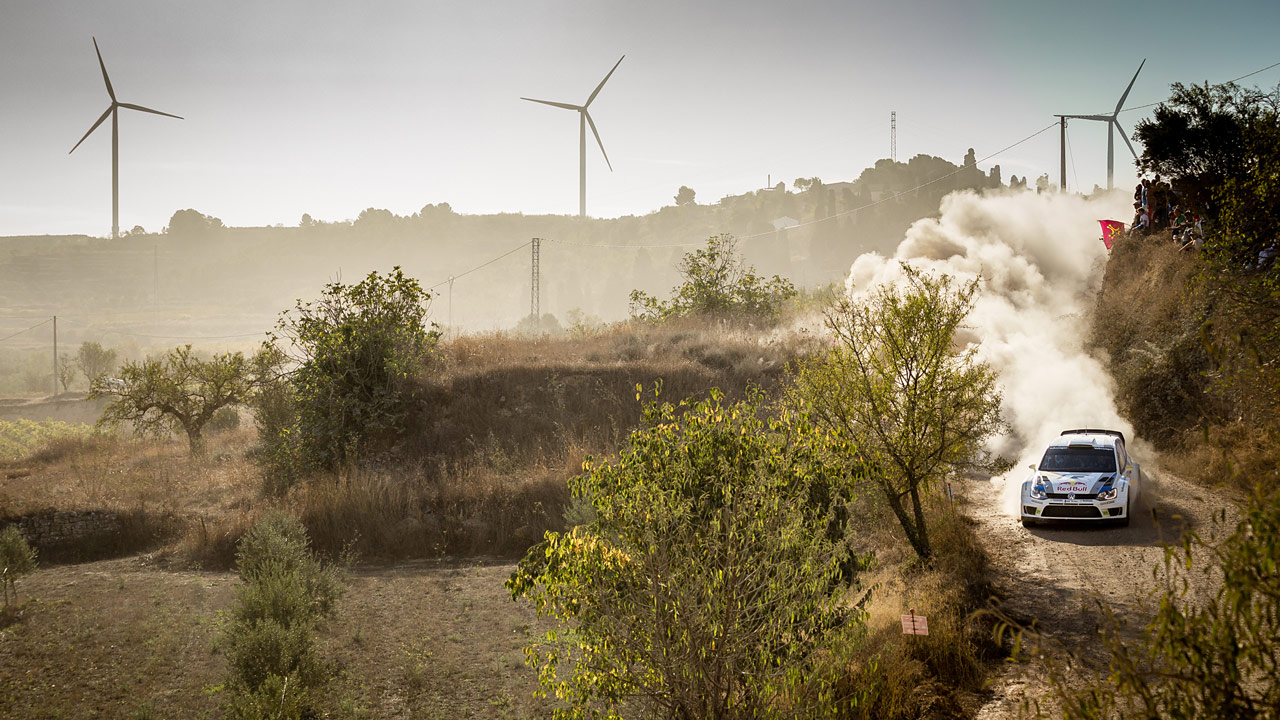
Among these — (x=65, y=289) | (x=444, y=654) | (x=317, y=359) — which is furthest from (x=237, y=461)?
(x=65, y=289)

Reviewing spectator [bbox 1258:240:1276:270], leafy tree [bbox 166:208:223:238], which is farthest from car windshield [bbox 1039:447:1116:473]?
A: leafy tree [bbox 166:208:223:238]

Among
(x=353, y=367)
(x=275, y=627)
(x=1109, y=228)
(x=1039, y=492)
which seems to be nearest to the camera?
(x=275, y=627)

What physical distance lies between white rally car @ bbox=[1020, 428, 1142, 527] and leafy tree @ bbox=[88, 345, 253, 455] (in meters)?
26.3

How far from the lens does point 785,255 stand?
14838 centimetres

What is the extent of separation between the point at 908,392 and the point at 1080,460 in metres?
5.24

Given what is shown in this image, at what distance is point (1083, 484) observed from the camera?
15180 millimetres

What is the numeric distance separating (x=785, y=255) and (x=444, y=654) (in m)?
142

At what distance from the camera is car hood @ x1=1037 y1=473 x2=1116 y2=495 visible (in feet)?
49.5

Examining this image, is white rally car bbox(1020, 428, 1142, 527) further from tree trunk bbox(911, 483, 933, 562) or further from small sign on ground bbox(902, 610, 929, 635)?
small sign on ground bbox(902, 610, 929, 635)

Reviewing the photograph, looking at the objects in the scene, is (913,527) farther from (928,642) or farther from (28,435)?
(28,435)

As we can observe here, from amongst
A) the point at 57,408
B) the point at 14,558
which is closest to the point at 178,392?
the point at 14,558

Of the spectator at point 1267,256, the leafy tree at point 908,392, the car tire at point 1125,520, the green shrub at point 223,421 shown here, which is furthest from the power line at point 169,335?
the spectator at point 1267,256

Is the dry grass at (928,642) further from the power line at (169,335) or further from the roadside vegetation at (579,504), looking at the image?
the power line at (169,335)

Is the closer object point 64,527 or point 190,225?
point 64,527
